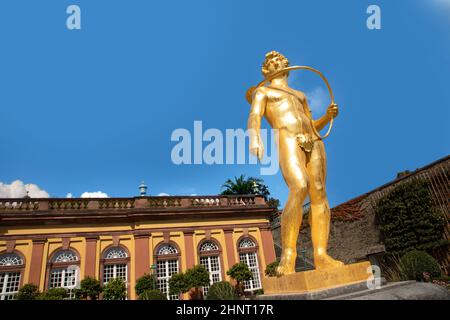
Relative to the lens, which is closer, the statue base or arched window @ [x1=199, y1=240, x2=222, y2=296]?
the statue base

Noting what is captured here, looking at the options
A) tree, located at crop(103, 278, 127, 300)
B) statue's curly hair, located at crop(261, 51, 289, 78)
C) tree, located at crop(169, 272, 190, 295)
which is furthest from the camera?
tree, located at crop(169, 272, 190, 295)

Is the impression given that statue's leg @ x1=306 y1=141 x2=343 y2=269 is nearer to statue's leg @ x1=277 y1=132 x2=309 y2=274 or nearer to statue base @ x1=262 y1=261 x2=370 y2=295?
statue's leg @ x1=277 y1=132 x2=309 y2=274

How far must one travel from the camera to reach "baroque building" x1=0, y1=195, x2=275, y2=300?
13.9m

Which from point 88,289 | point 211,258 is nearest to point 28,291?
point 88,289

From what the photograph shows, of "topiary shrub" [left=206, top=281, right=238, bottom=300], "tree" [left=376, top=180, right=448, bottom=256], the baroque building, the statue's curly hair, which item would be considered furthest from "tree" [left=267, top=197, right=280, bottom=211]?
the statue's curly hair

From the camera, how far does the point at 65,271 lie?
1422cm

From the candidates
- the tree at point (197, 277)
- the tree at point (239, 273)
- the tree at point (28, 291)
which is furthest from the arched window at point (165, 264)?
the tree at point (28, 291)

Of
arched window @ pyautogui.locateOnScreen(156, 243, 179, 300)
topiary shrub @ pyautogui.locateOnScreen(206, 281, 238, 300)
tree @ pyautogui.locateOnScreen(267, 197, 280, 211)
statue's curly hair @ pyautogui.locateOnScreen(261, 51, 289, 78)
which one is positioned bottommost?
topiary shrub @ pyautogui.locateOnScreen(206, 281, 238, 300)

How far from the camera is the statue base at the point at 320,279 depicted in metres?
2.69

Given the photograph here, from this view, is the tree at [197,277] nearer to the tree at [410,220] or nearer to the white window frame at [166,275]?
the white window frame at [166,275]

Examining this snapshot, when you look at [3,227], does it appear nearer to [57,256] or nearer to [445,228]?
[57,256]

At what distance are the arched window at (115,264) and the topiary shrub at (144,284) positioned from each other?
1.38m
